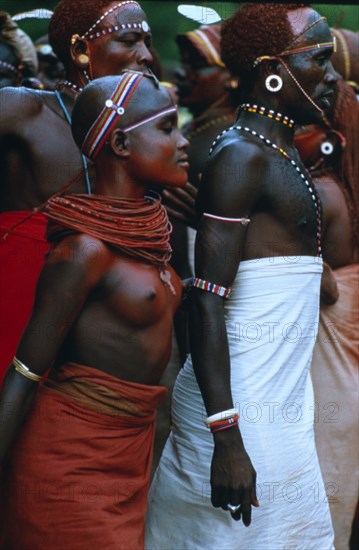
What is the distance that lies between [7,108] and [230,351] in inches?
50.0

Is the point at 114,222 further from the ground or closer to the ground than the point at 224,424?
further from the ground

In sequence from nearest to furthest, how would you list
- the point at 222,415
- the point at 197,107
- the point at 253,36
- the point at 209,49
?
the point at 222,415, the point at 253,36, the point at 209,49, the point at 197,107

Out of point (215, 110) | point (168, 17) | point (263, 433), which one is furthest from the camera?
point (168, 17)

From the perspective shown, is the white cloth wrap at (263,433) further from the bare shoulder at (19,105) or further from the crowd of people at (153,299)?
the bare shoulder at (19,105)

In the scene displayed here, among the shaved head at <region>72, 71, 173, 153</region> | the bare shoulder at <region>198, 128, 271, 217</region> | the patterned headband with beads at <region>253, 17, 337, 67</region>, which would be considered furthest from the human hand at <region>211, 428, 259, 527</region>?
the patterned headband with beads at <region>253, 17, 337, 67</region>

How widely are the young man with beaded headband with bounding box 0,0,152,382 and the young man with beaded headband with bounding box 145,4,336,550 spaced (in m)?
0.53

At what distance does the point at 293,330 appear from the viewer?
2.93 m

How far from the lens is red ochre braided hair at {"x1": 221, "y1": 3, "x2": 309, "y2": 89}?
9.61 feet

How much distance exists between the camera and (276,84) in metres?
2.92

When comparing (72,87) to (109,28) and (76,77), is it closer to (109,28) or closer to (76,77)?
(76,77)

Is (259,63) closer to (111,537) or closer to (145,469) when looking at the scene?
(145,469)

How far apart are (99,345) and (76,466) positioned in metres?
0.37

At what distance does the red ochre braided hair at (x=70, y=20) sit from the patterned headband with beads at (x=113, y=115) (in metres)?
0.85

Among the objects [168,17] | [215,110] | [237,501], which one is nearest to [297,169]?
[237,501]
